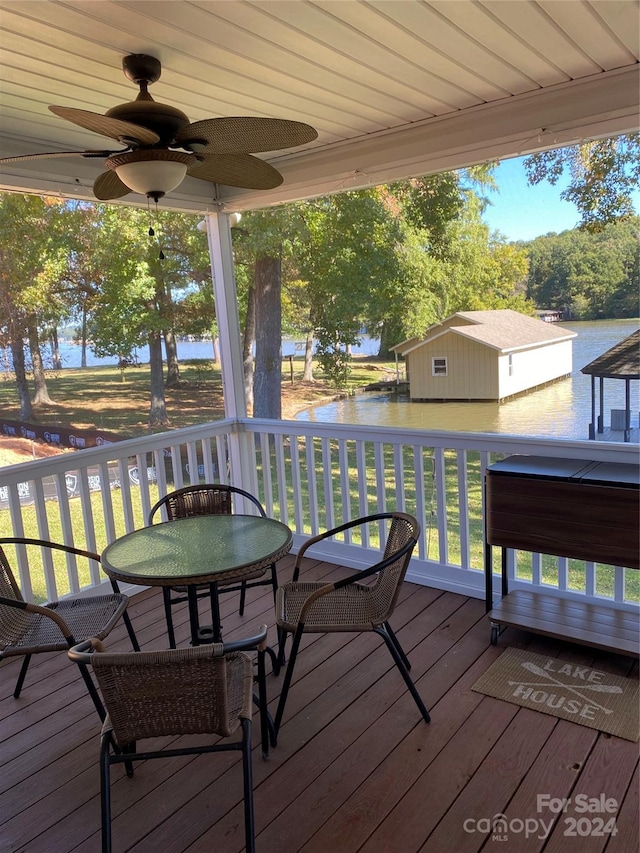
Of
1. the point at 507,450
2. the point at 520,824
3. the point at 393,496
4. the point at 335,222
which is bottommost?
the point at 520,824

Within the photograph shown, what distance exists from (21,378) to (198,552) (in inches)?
72.6

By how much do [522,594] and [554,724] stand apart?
0.84 metres

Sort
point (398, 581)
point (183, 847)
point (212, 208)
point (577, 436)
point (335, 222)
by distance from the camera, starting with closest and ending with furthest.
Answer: point (183, 847)
point (398, 581)
point (577, 436)
point (335, 222)
point (212, 208)

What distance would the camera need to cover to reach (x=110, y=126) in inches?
67.5

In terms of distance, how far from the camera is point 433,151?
10.4 feet

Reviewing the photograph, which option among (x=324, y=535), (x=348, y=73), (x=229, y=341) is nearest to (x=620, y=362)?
(x=324, y=535)

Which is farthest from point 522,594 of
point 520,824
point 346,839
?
point 346,839

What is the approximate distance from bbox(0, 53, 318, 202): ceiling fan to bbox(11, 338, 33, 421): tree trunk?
171 centimetres

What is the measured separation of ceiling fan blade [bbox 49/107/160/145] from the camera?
1631mm

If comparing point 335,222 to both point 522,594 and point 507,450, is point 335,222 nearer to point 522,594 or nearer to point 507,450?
point 507,450

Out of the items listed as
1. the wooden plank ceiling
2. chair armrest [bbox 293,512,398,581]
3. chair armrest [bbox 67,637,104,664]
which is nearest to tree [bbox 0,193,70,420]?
the wooden plank ceiling

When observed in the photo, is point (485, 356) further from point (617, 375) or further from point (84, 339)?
point (84, 339)

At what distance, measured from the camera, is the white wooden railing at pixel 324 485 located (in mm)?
3223

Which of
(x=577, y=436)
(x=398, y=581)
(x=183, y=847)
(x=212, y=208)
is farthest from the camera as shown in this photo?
(x=212, y=208)
